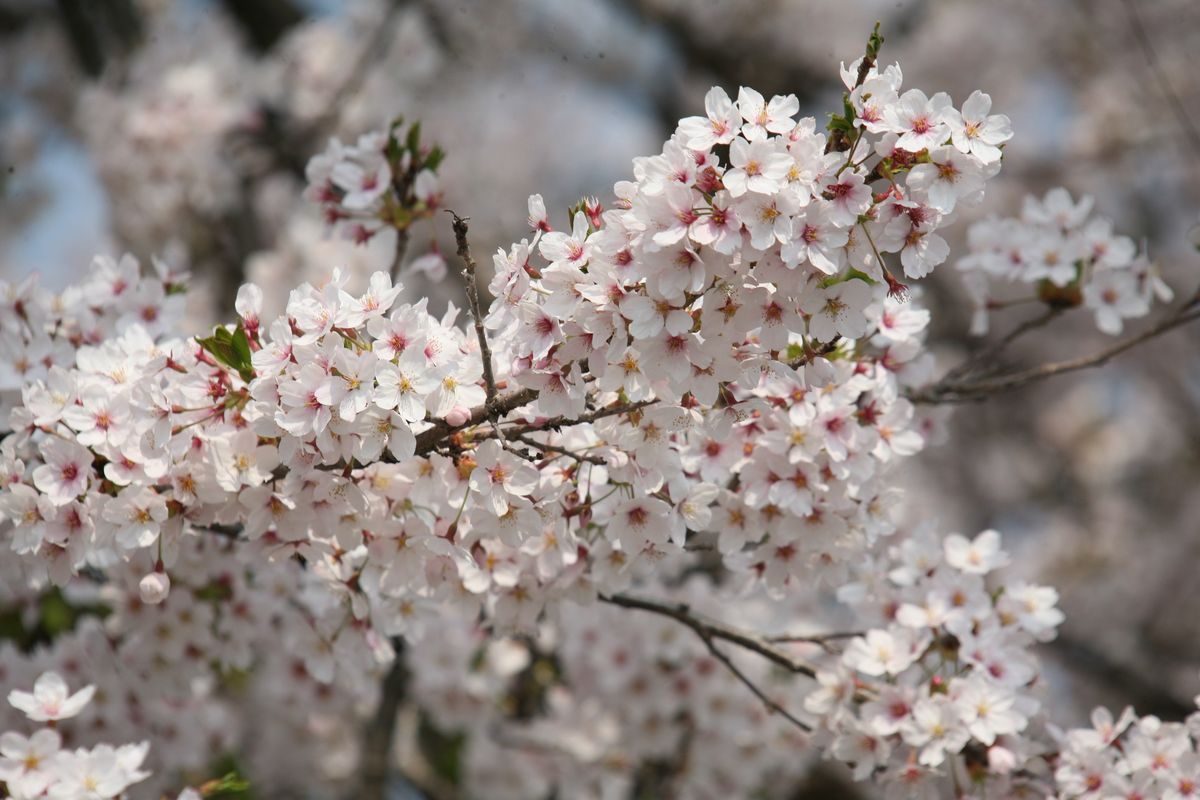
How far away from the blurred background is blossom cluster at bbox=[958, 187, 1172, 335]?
2.75m

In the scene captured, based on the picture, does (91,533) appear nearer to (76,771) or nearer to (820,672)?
(76,771)

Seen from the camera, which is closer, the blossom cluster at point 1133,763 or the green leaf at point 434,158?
the blossom cluster at point 1133,763

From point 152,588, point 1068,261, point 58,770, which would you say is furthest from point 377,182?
point 1068,261

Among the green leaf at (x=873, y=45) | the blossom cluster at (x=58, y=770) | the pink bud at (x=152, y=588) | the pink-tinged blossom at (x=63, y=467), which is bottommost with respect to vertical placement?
the blossom cluster at (x=58, y=770)

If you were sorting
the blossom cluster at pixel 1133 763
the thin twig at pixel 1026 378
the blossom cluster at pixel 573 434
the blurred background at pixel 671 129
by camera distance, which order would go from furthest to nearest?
the blurred background at pixel 671 129, the thin twig at pixel 1026 378, the blossom cluster at pixel 1133 763, the blossom cluster at pixel 573 434

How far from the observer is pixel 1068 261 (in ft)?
10.3

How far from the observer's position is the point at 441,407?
218 cm

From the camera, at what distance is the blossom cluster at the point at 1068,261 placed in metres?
3.16

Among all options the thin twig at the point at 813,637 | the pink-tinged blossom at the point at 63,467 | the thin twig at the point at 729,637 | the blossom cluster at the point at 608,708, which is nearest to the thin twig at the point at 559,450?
the thin twig at the point at 729,637

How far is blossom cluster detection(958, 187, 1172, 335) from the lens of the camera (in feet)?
10.4

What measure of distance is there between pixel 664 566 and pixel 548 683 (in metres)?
1.11

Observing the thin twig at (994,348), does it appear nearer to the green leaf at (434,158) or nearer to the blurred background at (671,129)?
the green leaf at (434,158)

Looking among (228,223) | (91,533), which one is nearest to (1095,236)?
(91,533)

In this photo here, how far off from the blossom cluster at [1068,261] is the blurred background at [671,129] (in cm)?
275
